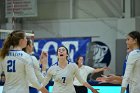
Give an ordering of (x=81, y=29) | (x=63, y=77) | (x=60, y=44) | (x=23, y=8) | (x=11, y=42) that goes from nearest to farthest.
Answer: (x=11, y=42)
(x=63, y=77)
(x=60, y=44)
(x=23, y=8)
(x=81, y=29)

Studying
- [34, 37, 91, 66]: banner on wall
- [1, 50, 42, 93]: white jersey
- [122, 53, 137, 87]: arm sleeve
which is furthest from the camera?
[34, 37, 91, 66]: banner on wall

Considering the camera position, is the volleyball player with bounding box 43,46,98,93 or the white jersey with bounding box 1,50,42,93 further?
the volleyball player with bounding box 43,46,98,93

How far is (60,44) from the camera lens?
12.5m

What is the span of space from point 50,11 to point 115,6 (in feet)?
10.1

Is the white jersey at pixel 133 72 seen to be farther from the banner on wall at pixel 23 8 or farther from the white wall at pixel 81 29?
the banner on wall at pixel 23 8

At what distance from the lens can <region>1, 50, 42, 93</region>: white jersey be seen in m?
4.41

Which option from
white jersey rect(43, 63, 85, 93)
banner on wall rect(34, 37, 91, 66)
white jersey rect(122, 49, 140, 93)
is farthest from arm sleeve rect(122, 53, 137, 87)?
banner on wall rect(34, 37, 91, 66)

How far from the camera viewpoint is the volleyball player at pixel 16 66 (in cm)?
441

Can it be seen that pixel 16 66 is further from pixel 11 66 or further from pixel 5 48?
pixel 5 48

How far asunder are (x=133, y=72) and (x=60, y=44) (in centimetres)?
Result: 776

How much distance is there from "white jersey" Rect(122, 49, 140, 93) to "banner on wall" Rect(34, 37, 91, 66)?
746 centimetres

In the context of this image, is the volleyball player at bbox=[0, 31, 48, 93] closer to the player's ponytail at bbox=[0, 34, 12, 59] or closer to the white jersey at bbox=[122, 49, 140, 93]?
Result: the player's ponytail at bbox=[0, 34, 12, 59]

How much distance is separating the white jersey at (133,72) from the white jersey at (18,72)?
123 centimetres

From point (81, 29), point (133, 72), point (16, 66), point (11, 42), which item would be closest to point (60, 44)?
point (81, 29)
